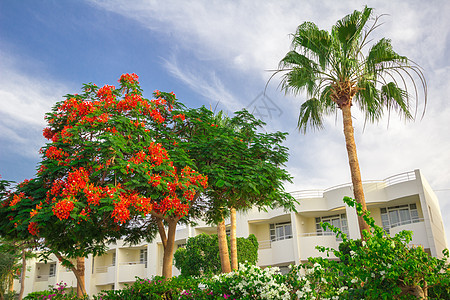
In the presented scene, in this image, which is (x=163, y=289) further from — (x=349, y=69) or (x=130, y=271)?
(x=130, y=271)

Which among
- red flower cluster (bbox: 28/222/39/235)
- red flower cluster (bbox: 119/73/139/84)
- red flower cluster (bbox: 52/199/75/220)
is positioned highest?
red flower cluster (bbox: 119/73/139/84)

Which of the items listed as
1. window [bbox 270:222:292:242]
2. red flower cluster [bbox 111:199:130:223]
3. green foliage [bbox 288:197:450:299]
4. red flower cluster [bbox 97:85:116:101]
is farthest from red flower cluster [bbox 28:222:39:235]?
window [bbox 270:222:292:242]

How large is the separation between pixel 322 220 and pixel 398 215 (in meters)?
5.19

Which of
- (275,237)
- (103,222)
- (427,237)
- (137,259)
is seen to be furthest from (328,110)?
(137,259)

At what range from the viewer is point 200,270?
24.0 m

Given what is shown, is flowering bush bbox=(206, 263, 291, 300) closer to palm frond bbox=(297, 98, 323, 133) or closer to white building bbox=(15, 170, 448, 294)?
palm frond bbox=(297, 98, 323, 133)

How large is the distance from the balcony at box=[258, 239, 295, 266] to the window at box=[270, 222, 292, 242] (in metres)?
2.66

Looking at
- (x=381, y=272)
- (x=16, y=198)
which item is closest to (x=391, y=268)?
(x=381, y=272)

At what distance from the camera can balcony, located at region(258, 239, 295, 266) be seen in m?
27.0

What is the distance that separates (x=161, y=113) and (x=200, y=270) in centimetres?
1492

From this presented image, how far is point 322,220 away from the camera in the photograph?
29.2m

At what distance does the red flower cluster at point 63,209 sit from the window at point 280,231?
23930 mm

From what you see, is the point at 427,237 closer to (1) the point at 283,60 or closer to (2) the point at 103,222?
(1) the point at 283,60

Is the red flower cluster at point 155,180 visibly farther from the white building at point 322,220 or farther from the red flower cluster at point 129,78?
the white building at point 322,220
